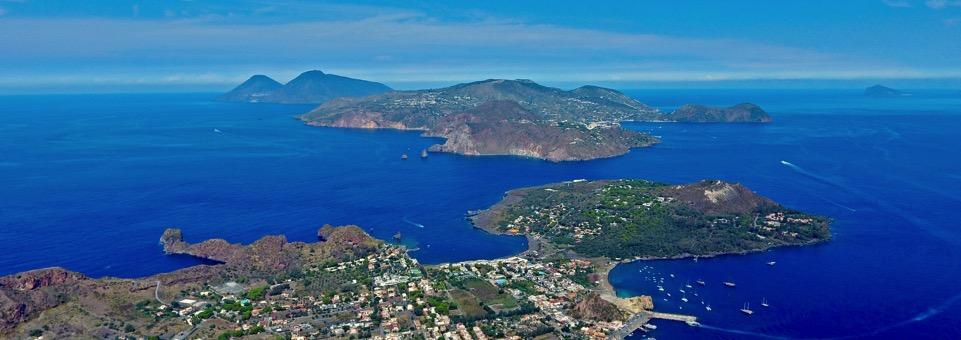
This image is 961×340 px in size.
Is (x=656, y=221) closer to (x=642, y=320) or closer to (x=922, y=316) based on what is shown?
(x=642, y=320)

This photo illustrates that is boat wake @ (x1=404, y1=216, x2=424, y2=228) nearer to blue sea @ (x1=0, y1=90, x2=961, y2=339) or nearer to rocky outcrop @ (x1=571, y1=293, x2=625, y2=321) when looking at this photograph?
blue sea @ (x1=0, y1=90, x2=961, y2=339)

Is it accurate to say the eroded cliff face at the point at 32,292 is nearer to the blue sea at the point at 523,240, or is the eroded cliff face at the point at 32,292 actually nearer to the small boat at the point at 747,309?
the blue sea at the point at 523,240

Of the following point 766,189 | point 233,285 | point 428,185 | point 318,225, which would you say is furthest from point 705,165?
point 233,285

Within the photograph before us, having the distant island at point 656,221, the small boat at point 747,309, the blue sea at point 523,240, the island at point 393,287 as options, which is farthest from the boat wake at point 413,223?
the small boat at point 747,309

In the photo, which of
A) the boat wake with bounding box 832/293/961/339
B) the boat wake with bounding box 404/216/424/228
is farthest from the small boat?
the boat wake with bounding box 404/216/424/228

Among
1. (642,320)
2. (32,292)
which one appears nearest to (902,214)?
(642,320)

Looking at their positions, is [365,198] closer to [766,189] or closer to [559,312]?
[559,312]
